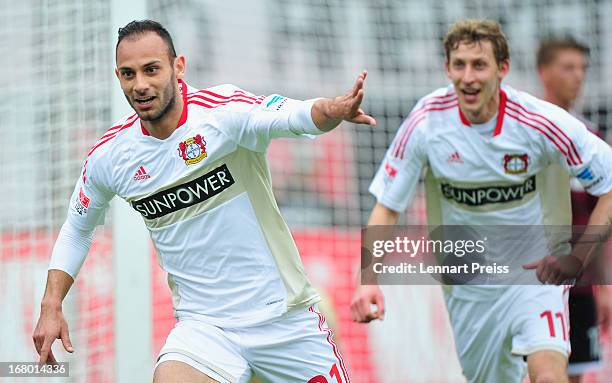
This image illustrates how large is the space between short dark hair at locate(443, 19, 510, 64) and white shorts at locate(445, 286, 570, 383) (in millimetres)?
1221

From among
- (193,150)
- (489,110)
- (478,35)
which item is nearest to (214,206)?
(193,150)

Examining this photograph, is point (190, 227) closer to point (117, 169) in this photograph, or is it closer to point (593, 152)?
point (117, 169)

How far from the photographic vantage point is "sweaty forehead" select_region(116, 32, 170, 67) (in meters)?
5.01

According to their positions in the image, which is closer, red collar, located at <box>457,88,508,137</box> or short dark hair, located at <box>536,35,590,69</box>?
red collar, located at <box>457,88,508,137</box>

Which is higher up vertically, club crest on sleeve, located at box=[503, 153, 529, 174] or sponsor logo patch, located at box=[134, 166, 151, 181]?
sponsor logo patch, located at box=[134, 166, 151, 181]

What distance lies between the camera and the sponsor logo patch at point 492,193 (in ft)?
20.5

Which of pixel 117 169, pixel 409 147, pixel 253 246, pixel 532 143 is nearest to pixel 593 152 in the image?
pixel 532 143

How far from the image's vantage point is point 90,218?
17.4 feet

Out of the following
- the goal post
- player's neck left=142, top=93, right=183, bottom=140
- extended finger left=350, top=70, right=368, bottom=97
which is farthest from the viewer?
the goal post

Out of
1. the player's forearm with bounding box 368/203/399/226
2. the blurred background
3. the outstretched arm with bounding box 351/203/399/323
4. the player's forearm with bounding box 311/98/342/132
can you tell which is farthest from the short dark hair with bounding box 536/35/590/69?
the player's forearm with bounding box 311/98/342/132

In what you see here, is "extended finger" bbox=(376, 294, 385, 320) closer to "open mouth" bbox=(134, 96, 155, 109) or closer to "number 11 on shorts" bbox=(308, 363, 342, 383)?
"number 11 on shorts" bbox=(308, 363, 342, 383)

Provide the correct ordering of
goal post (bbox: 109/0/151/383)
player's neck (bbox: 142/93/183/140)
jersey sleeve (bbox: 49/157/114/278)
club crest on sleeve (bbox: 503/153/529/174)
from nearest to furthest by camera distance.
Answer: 1. player's neck (bbox: 142/93/183/140)
2. jersey sleeve (bbox: 49/157/114/278)
3. goal post (bbox: 109/0/151/383)
4. club crest on sleeve (bbox: 503/153/529/174)

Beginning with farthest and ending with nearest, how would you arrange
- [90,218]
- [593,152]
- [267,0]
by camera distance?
1. [267,0]
2. [593,152]
3. [90,218]

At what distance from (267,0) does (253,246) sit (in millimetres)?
2763
